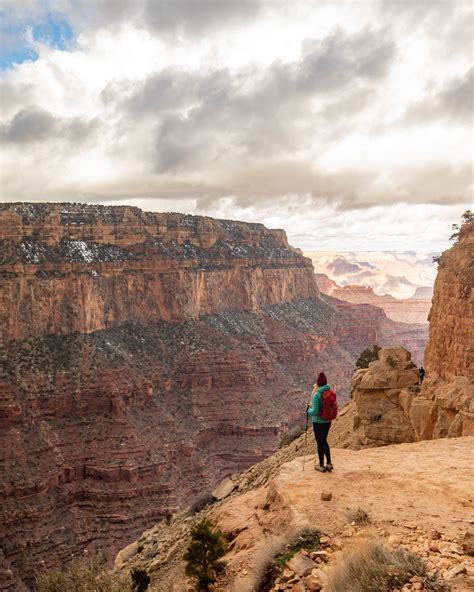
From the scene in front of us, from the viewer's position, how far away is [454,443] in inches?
648

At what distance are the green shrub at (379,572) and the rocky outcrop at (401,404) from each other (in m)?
11.8

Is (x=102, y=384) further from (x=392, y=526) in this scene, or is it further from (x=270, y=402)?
(x=392, y=526)

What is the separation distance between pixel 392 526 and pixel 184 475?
2058 inches

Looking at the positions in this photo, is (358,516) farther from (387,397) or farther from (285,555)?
(387,397)

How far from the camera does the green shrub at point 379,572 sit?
293 inches

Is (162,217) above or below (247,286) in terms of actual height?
above

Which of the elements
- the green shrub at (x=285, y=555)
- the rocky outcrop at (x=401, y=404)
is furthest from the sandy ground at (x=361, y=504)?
the rocky outcrop at (x=401, y=404)

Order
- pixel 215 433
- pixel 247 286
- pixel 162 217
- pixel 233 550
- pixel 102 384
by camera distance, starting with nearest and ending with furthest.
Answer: pixel 233 550 → pixel 102 384 → pixel 215 433 → pixel 162 217 → pixel 247 286

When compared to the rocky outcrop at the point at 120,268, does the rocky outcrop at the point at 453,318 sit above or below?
below

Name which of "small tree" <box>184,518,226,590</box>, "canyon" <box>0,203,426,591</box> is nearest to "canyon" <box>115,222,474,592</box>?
"small tree" <box>184,518,226,590</box>

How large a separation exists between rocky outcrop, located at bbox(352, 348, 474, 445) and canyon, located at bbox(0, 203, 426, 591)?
31498 mm

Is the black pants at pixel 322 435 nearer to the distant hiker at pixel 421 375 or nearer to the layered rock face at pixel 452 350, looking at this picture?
the layered rock face at pixel 452 350

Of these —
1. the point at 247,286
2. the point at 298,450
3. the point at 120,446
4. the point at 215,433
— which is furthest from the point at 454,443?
the point at 247,286

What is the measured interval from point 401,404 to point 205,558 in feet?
46.7
